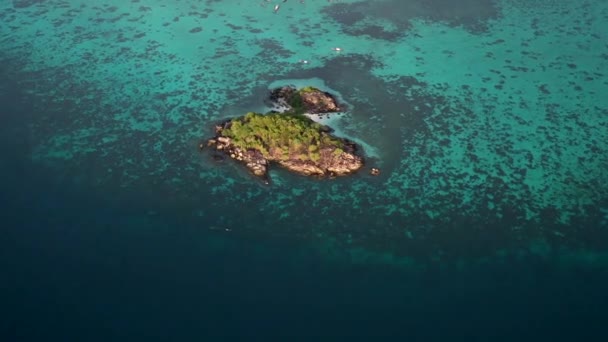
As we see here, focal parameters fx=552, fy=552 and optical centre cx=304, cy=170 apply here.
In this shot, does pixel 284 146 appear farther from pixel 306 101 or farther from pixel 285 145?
pixel 306 101

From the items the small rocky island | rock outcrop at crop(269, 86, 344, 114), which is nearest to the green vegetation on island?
the small rocky island

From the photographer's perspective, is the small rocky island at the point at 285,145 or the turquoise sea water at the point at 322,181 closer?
the turquoise sea water at the point at 322,181

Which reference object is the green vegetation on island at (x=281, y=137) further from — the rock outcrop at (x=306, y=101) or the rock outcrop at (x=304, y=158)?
the rock outcrop at (x=306, y=101)

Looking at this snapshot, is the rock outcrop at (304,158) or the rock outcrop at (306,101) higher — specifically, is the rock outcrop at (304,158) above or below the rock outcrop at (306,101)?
below

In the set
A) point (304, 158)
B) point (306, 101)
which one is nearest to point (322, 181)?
point (304, 158)

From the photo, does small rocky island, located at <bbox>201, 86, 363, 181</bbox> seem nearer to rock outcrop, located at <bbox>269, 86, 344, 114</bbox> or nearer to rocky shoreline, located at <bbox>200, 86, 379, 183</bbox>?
rocky shoreline, located at <bbox>200, 86, 379, 183</bbox>

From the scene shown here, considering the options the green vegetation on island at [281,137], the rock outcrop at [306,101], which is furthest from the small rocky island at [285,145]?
the rock outcrop at [306,101]

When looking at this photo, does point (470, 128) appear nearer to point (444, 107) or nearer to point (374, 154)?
point (444, 107)
